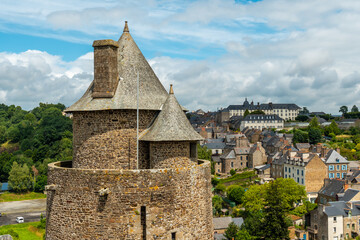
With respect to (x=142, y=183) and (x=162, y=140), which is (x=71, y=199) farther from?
(x=162, y=140)

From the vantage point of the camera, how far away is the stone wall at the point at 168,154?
12.2 metres

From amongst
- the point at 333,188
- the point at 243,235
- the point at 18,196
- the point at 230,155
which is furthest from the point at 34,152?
the point at 333,188

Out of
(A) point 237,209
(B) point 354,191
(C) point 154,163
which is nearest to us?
(C) point 154,163

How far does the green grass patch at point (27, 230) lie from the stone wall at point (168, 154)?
53.2 meters

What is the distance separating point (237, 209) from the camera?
234 feet

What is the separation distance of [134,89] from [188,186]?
12.8 feet

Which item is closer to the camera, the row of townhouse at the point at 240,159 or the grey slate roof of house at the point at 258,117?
the row of townhouse at the point at 240,159

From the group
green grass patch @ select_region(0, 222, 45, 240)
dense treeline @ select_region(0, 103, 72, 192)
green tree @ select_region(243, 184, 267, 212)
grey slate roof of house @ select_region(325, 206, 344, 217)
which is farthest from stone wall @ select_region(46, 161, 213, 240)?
dense treeline @ select_region(0, 103, 72, 192)

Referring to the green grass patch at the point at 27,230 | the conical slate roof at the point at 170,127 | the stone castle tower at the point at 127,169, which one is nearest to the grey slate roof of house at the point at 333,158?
the green grass patch at the point at 27,230

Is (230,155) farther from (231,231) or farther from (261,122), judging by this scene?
(261,122)

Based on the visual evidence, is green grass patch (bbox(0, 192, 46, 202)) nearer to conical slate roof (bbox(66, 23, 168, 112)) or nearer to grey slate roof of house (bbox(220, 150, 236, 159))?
grey slate roof of house (bbox(220, 150, 236, 159))

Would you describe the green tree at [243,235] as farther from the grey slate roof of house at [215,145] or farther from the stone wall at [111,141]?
the grey slate roof of house at [215,145]

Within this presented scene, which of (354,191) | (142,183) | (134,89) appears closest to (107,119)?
(134,89)

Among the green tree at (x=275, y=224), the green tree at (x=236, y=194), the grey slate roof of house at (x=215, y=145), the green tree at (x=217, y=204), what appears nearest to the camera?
the green tree at (x=275, y=224)
